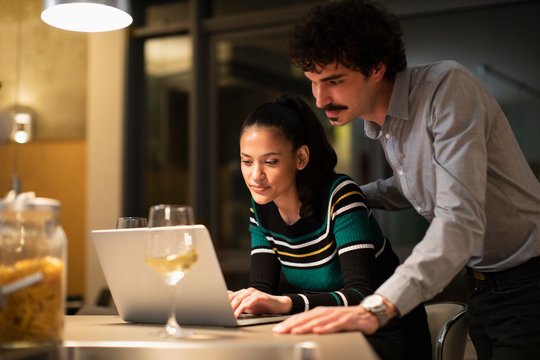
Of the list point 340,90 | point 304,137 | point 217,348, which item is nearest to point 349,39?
point 340,90

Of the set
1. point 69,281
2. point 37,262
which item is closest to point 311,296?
point 37,262

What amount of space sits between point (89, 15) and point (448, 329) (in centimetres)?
146

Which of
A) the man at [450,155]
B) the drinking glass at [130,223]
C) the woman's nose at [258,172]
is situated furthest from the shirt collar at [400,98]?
the drinking glass at [130,223]

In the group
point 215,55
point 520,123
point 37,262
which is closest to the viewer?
point 37,262

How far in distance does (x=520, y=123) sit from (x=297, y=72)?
1.56 metres

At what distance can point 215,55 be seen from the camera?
4.79 meters

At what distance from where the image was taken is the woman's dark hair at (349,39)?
163 centimetres

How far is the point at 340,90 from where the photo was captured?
1651 millimetres

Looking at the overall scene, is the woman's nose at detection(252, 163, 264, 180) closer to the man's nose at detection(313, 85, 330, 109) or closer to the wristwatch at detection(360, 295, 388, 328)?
the man's nose at detection(313, 85, 330, 109)

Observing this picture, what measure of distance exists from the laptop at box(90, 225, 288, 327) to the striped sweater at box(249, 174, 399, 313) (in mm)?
270

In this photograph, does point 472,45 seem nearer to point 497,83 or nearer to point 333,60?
point 497,83

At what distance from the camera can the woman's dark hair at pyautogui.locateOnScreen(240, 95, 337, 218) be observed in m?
1.84

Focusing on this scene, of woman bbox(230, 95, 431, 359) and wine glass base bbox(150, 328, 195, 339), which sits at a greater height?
woman bbox(230, 95, 431, 359)

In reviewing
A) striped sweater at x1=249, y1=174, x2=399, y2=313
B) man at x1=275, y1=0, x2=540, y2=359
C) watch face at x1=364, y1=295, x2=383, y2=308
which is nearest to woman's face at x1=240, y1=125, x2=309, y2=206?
striped sweater at x1=249, y1=174, x2=399, y2=313
